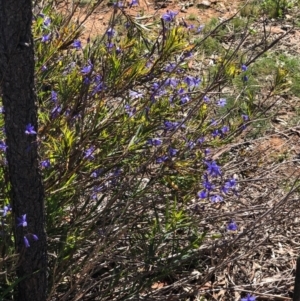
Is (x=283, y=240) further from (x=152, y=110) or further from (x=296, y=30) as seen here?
(x=296, y=30)

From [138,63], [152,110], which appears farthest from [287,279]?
[138,63]

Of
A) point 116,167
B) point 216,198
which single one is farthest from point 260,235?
point 116,167

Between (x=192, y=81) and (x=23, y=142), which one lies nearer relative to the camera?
(x=23, y=142)

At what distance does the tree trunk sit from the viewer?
184 cm

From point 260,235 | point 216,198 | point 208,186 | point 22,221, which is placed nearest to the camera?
point 22,221

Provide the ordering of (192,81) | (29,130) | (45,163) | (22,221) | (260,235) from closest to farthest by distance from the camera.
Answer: (29,130) < (22,221) < (45,163) < (260,235) < (192,81)

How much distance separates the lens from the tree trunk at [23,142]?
1842 millimetres

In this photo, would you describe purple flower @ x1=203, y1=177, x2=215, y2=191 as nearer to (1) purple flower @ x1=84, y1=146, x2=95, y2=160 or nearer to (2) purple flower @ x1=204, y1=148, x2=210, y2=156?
(2) purple flower @ x1=204, y1=148, x2=210, y2=156

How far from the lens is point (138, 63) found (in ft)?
8.79

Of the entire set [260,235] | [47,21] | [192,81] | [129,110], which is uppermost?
[47,21]

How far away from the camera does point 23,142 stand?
203cm

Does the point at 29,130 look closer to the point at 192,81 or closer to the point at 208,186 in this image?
the point at 208,186

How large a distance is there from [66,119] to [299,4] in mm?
4005

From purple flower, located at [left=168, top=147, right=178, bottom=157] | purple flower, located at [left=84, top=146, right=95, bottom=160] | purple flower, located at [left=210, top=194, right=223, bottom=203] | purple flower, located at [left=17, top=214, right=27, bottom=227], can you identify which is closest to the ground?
purple flower, located at [left=210, top=194, right=223, bottom=203]
